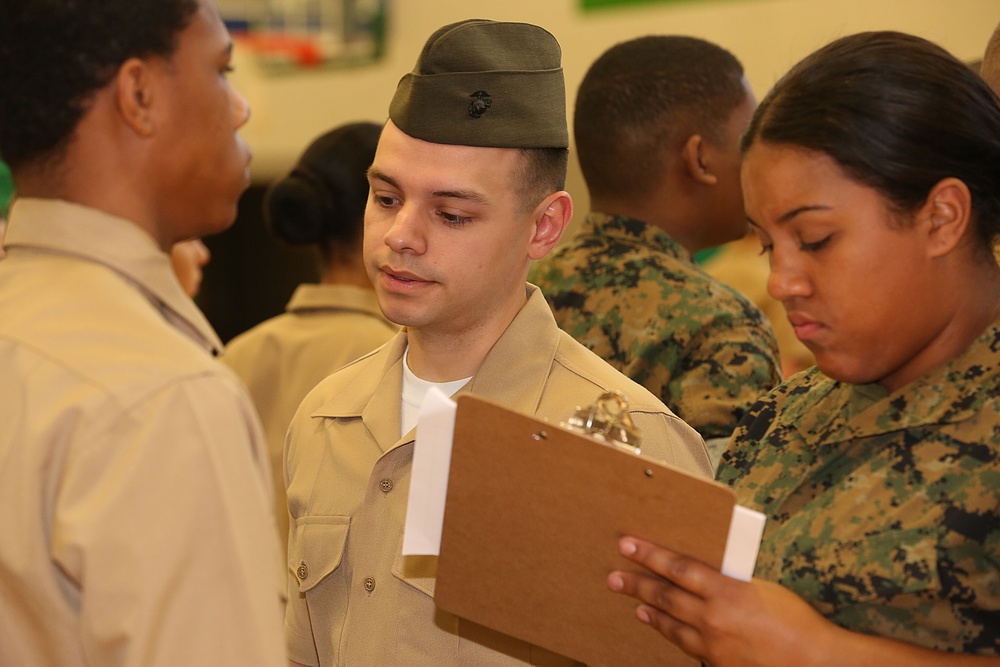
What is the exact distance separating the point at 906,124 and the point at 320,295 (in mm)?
2003

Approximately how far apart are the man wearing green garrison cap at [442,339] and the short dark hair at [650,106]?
70cm

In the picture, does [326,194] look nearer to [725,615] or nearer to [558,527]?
[558,527]

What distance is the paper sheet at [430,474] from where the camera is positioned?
1.30 meters

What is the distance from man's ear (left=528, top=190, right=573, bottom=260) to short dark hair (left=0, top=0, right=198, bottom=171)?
73cm

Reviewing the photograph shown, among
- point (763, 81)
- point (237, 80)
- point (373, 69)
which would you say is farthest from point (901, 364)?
point (237, 80)

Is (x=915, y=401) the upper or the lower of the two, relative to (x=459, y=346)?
upper

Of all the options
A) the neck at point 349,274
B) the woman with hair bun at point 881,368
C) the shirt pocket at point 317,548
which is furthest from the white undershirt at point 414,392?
the neck at point 349,274

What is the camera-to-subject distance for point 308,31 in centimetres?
678

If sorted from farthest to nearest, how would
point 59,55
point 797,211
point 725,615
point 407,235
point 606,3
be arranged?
point 606,3 → point 407,235 → point 797,211 → point 725,615 → point 59,55

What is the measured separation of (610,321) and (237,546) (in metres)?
1.31

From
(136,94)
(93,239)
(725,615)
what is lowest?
(725,615)

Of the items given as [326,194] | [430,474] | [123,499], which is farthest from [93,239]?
[326,194]

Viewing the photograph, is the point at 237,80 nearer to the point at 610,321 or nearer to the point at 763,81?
the point at 763,81

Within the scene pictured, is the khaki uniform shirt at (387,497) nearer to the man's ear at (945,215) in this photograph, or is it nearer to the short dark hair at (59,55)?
the man's ear at (945,215)
